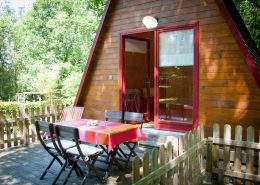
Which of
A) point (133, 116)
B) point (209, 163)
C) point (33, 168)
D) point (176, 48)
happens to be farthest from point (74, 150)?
point (176, 48)

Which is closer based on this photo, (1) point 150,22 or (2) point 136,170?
(2) point 136,170

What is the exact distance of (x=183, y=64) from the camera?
6.09 m

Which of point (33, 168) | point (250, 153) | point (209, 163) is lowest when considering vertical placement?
point (33, 168)

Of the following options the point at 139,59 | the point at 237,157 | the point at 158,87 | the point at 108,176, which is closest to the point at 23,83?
the point at 139,59

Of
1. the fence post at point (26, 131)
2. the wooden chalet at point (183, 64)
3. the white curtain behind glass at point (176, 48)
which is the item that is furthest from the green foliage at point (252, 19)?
the fence post at point (26, 131)

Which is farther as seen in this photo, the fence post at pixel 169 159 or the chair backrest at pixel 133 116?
the chair backrest at pixel 133 116

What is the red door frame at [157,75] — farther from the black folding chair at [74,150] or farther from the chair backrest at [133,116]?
the black folding chair at [74,150]

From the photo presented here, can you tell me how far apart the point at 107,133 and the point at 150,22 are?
3649 mm

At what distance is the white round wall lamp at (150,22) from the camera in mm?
6409

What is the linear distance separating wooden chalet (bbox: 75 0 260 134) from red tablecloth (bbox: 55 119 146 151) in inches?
80.4

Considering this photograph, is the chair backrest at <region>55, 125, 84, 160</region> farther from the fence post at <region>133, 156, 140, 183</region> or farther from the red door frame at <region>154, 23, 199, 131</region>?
the red door frame at <region>154, 23, 199, 131</region>

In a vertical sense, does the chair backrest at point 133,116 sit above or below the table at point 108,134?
above

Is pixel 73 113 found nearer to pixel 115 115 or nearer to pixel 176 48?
pixel 115 115

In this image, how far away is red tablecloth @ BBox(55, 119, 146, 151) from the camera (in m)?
3.90
